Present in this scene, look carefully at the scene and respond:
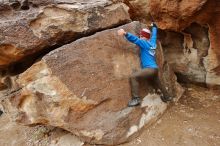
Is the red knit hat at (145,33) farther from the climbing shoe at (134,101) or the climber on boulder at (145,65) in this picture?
the climbing shoe at (134,101)

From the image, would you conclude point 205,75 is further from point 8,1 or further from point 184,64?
point 8,1

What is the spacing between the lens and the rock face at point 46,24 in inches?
180

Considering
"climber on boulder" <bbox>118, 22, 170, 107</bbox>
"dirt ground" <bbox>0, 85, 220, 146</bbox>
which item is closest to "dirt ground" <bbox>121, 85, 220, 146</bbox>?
"dirt ground" <bbox>0, 85, 220, 146</bbox>

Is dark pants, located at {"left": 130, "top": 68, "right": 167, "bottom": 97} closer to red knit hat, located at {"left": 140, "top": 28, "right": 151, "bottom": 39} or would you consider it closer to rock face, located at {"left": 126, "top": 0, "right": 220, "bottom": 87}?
red knit hat, located at {"left": 140, "top": 28, "right": 151, "bottom": 39}

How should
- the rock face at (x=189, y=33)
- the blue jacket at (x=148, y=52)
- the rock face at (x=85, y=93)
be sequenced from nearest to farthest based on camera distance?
1. the rock face at (x=85, y=93)
2. the blue jacket at (x=148, y=52)
3. the rock face at (x=189, y=33)

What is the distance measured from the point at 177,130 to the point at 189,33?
6.48 ft

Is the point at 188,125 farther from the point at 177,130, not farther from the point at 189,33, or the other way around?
the point at 189,33

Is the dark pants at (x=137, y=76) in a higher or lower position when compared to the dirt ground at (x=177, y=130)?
higher

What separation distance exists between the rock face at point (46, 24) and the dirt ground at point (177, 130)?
4.31 feet

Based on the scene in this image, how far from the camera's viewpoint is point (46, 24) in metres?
4.80

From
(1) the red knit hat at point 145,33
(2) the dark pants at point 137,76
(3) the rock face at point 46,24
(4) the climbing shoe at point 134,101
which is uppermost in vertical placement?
(3) the rock face at point 46,24

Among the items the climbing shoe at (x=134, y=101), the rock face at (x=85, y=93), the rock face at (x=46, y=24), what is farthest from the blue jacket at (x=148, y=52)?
the rock face at (x=46, y=24)

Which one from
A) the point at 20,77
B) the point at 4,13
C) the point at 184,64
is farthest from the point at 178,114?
the point at 4,13

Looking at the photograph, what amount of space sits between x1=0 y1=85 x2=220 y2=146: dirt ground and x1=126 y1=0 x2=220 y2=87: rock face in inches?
15.3
